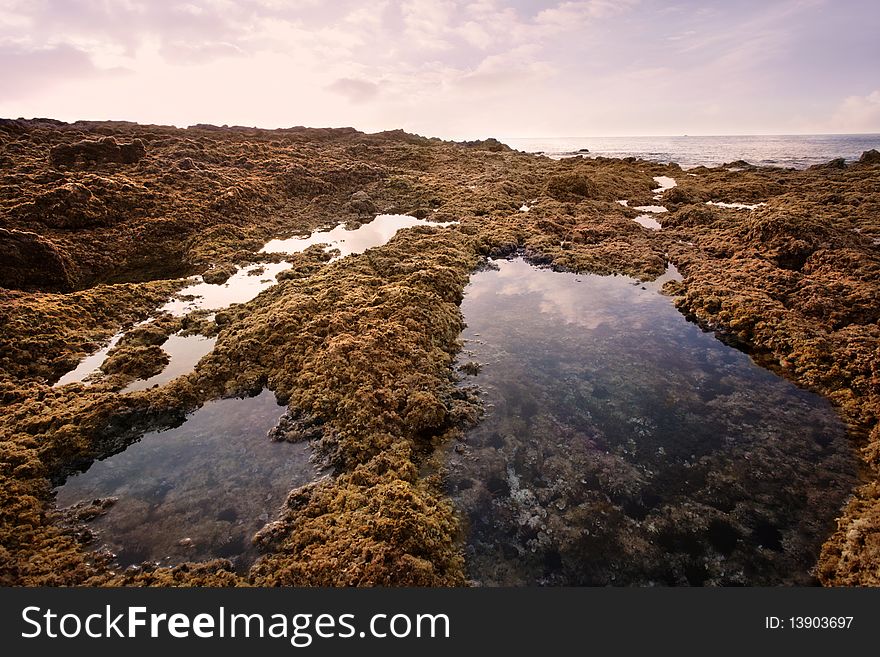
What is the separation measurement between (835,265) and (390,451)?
18.2 metres

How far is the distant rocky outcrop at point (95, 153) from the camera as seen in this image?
80.8ft

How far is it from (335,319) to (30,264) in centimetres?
1241

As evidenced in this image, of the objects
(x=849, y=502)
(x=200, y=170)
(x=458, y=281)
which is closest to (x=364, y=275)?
(x=458, y=281)

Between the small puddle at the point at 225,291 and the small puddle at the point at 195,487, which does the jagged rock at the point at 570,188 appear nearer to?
the small puddle at the point at 225,291

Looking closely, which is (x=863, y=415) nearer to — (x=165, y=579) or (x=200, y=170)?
(x=165, y=579)

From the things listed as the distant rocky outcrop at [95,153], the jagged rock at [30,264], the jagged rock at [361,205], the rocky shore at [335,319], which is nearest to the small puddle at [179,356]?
the rocky shore at [335,319]

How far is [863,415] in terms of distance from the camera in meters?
9.05

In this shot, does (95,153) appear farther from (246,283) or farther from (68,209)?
(246,283)

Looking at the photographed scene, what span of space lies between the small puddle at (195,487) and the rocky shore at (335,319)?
354 millimetres

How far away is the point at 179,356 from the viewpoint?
1142 centimetres

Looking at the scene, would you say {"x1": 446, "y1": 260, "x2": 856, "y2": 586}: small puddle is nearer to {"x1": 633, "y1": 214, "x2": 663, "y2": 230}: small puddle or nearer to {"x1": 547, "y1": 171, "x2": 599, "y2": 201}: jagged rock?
{"x1": 633, "y1": 214, "x2": 663, "y2": 230}: small puddle

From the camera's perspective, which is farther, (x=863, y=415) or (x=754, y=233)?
(x=754, y=233)

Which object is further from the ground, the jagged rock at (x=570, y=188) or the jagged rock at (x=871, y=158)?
the jagged rock at (x=871, y=158)

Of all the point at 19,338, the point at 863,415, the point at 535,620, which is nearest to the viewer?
the point at 535,620
